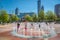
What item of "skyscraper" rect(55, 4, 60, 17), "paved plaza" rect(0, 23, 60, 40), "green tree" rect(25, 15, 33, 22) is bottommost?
"paved plaza" rect(0, 23, 60, 40)

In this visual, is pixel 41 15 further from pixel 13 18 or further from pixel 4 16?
pixel 4 16

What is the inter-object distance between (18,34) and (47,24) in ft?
1.72

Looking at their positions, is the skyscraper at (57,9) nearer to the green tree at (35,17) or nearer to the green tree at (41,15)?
the green tree at (41,15)

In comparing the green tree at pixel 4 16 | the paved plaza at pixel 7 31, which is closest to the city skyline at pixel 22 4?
the green tree at pixel 4 16

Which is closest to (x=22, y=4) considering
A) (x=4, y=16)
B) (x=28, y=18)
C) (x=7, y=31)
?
(x=28, y=18)

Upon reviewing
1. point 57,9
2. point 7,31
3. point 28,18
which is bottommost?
point 7,31

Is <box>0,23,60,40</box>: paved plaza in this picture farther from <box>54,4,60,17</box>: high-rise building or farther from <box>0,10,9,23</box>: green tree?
<box>54,4,60,17</box>: high-rise building

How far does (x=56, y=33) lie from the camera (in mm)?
1980

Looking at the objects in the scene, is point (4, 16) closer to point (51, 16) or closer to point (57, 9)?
point (51, 16)

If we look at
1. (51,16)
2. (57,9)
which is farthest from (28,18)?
(57,9)

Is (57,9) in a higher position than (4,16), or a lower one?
higher

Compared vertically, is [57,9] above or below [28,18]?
above

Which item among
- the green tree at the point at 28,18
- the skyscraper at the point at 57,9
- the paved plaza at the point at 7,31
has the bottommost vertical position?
the paved plaza at the point at 7,31

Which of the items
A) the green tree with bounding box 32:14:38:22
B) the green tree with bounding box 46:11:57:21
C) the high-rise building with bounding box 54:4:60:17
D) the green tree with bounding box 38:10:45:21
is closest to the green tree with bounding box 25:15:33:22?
the green tree with bounding box 32:14:38:22
